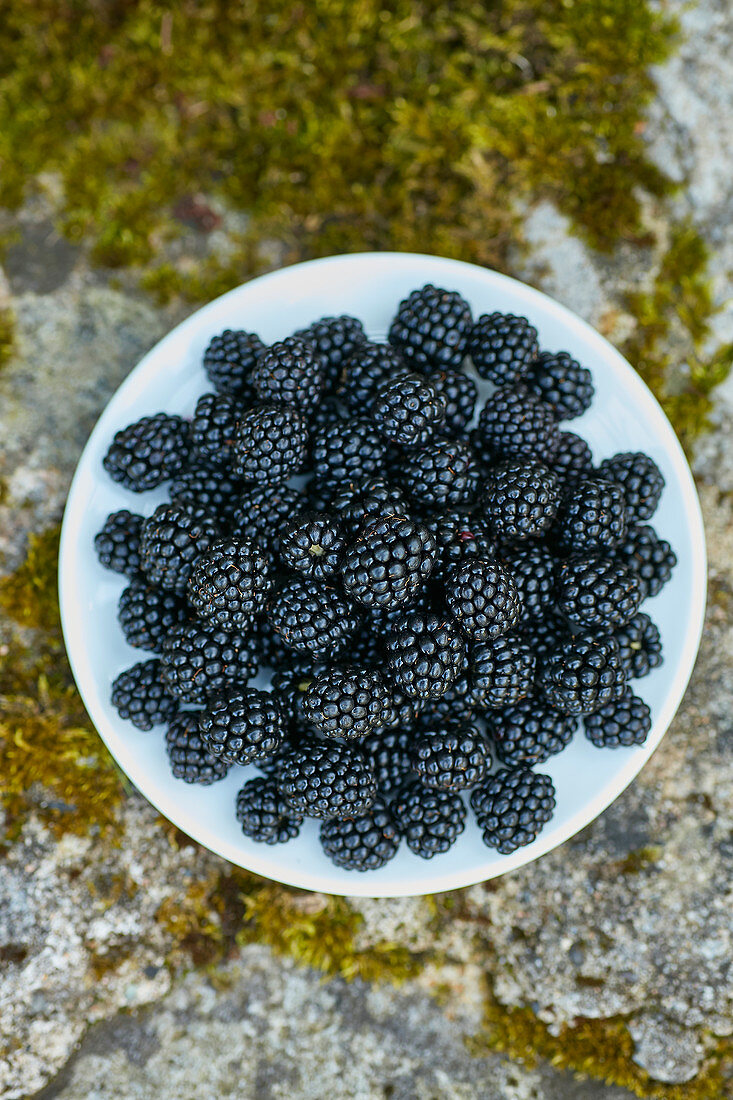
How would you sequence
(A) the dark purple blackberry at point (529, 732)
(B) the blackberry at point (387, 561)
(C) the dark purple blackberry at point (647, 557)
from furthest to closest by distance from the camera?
(C) the dark purple blackberry at point (647, 557) < (A) the dark purple blackberry at point (529, 732) < (B) the blackberry at point (387, 561)

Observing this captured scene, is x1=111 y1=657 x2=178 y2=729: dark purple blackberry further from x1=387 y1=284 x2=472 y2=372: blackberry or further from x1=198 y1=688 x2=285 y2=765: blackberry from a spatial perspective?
x1=387 y1=284 x2=472 y2=372: blackberry

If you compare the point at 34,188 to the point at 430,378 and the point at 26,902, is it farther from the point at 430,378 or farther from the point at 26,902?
the point at 26,902

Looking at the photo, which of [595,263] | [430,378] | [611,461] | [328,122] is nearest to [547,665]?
[611,461]

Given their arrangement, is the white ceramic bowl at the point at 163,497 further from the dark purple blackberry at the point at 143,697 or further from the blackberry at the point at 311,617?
the blackberry at the point at 311,617

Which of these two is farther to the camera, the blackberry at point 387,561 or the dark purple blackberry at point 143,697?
the dark purple blackberry at point 143,697

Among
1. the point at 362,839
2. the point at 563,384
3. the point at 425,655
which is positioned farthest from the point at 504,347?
the point at 362,839

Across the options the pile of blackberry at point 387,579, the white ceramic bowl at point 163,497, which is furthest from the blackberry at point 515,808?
the white ceramic bowl at point 163,497

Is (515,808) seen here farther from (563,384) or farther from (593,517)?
(563,384)

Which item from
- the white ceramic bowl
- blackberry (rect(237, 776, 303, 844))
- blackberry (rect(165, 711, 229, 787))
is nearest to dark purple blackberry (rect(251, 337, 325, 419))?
the white ceramic bowl
